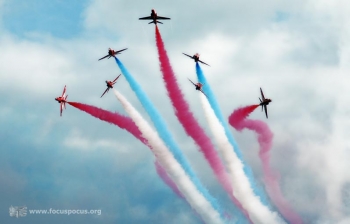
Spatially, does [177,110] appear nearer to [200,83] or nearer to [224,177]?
[200,83]

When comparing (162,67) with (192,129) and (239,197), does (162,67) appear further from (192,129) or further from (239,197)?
(239,197)

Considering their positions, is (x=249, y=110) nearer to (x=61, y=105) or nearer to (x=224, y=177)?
(x=224, y=177)

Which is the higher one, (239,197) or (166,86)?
(166,86)

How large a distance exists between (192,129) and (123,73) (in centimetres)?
1792

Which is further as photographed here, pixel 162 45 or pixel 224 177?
pixel 224 177

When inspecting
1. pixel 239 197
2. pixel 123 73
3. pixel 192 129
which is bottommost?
pixel 239 197

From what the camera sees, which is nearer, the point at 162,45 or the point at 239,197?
the point at 162,45

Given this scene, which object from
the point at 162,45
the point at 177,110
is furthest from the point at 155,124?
the point at 162,45

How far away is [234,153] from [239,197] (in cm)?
1008

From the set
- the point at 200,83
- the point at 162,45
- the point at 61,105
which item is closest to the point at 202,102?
the point at 200,83

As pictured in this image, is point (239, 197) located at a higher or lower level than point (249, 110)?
lower

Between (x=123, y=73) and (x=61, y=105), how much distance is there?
14.1 metres

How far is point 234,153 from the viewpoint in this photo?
538 feet

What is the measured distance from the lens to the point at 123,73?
160m
